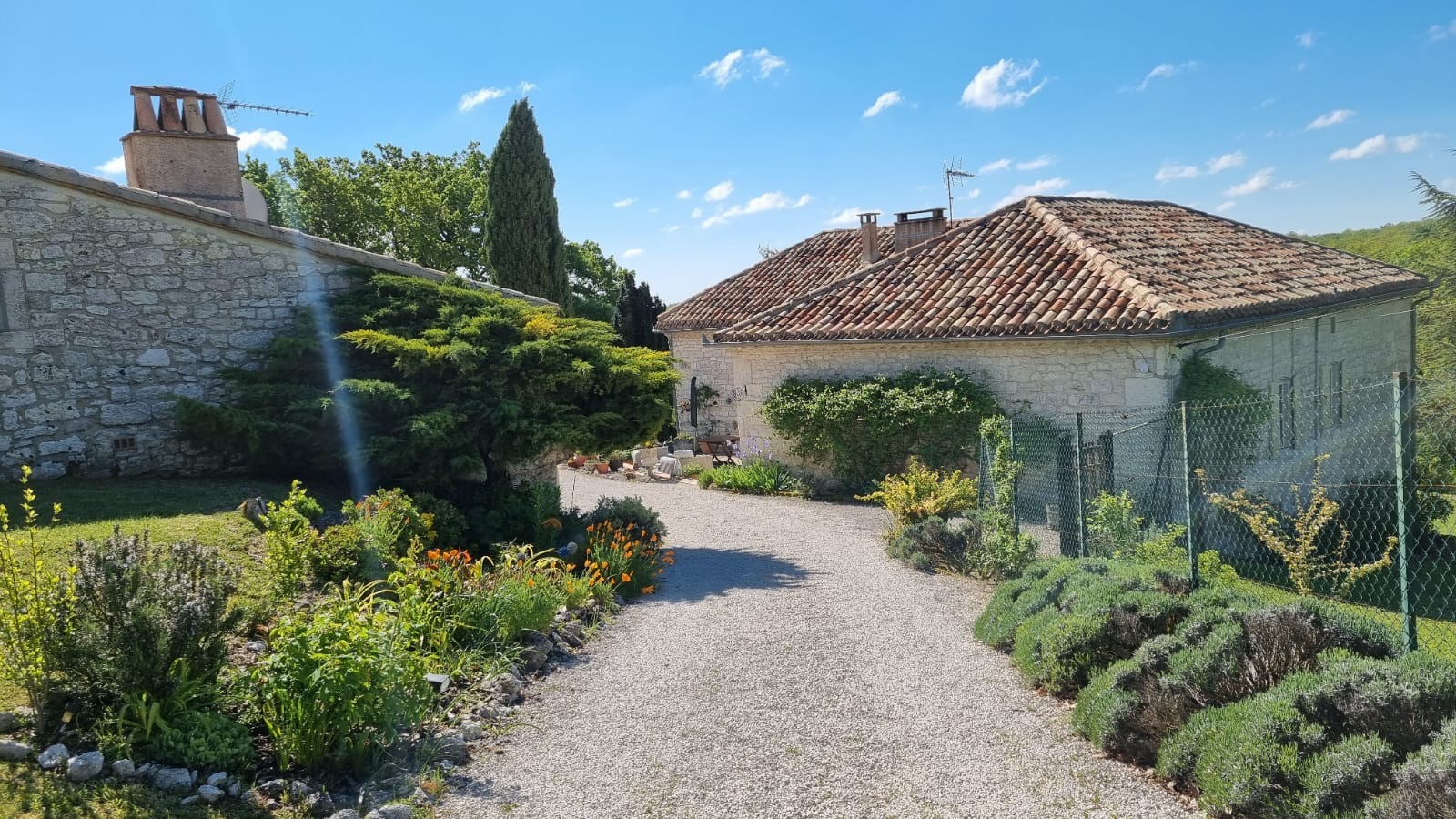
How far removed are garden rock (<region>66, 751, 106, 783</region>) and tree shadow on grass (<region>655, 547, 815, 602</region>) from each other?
5200 mm

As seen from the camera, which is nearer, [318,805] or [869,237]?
[318,805]

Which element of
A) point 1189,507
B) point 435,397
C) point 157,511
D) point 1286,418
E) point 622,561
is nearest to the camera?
point 1189,507

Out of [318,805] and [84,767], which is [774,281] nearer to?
[318,805]

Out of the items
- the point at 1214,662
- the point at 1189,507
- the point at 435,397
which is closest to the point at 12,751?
the point at 1214,662

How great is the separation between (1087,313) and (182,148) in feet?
39.7

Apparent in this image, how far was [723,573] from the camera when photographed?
397 inches

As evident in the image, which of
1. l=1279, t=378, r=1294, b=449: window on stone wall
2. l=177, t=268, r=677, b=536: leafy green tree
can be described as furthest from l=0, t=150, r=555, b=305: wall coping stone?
l=1279, t=378, r=1294, b=449: window on stone wall

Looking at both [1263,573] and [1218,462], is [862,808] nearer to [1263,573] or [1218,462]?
[1263,573]

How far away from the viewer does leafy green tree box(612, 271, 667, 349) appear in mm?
26469

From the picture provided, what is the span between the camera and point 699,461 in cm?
1902

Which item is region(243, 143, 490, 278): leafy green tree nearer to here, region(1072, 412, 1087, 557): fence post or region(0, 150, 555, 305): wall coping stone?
region(0, 150, 555, 305): wall coping stone

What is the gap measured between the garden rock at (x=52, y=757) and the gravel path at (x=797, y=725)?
179cm

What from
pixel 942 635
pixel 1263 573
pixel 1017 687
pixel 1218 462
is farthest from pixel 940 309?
pixel 1017 687

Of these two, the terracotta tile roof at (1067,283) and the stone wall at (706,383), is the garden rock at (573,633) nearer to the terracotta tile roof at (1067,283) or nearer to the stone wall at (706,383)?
the terracotta tile roof at (1067,283)
